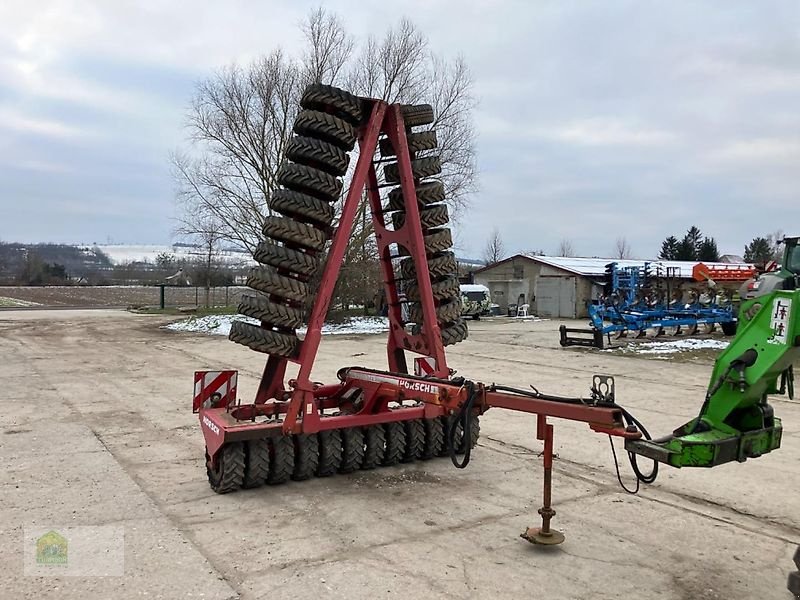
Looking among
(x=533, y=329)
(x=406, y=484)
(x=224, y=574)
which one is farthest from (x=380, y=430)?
(x=533, y=329)

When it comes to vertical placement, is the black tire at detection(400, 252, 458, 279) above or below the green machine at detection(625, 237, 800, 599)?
above

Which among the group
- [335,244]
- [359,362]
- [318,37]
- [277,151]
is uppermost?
[318,37]

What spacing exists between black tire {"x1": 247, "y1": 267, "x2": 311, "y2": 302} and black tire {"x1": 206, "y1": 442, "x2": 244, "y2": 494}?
135 centimetres

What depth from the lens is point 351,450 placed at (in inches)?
247

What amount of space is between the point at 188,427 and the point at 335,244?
13.0 ft

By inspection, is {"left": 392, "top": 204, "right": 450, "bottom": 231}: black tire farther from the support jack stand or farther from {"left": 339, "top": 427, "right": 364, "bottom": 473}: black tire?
the support jack stand

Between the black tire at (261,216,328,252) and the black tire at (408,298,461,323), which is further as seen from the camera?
the black tire at (408,298,461,323)

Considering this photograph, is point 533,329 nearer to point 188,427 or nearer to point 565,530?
point 188,427

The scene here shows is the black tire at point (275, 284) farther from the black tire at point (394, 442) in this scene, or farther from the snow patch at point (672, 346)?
the snow patch at point (672, 346)

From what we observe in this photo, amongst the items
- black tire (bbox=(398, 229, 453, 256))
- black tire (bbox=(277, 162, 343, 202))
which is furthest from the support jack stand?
black tire (bbox=(277, 162, 343, 202))

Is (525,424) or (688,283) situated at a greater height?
(688,283)

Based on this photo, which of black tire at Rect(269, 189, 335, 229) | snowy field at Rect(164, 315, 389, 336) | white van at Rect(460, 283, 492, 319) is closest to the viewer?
black tire at Rect(269, 189, 335, 229)

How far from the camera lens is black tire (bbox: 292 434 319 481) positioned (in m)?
6.02

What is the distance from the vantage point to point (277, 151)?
27734mm
